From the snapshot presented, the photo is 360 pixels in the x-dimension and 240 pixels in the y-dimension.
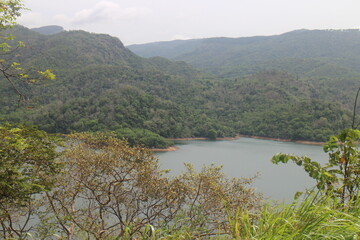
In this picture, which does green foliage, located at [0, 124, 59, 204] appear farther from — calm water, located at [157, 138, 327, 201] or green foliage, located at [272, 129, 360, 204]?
calm water, located at [157, 138, 327, 201]

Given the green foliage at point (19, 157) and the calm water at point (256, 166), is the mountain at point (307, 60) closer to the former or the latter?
the calm water at point (256, 166)

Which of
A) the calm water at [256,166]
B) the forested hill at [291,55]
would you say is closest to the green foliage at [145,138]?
the calm water at [256,166]

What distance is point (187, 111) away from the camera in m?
57.9

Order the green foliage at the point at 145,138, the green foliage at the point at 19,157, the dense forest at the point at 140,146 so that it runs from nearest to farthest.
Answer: the dense forest at the point at 140,146 < the green foliage at the point at 19,157 < the green foliage at the point at 145,138

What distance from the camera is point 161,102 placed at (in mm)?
54250

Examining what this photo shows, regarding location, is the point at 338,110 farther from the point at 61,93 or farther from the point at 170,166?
the point at 61,93

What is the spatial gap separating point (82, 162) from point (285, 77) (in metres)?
75.1

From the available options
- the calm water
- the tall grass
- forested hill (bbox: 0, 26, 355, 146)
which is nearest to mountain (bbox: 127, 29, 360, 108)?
forested hill (bbox: 0, 26, 355, 146)

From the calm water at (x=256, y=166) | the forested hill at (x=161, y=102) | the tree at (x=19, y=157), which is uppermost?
the tree at (x=19, y=157)

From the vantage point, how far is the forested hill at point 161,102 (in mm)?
42250

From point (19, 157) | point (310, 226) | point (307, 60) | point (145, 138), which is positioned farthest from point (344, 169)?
point (307, 60)

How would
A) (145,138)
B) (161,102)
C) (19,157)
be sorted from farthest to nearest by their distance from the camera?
(161,102)
(145,138)
(19,157)

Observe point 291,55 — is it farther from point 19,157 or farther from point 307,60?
point 19,157

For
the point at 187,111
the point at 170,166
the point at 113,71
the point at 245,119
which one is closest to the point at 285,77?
the point at 245,119
